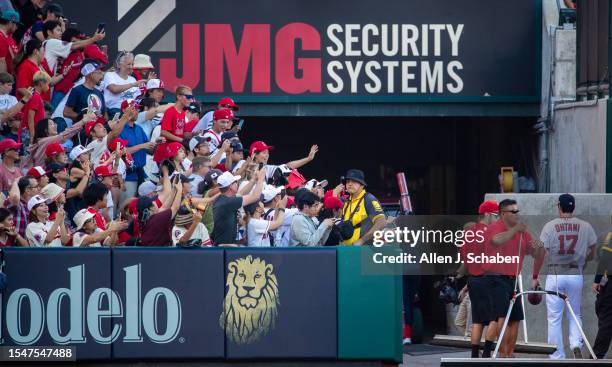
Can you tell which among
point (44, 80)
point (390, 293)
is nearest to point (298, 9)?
point (44, 80)

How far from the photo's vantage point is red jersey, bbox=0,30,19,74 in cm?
1571

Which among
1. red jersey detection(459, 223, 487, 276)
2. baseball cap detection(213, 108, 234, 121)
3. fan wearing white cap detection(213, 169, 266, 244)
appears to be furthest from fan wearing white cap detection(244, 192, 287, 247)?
baseball cap detection(213, 108, 234, 121)

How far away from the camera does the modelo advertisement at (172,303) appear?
42.8 ft

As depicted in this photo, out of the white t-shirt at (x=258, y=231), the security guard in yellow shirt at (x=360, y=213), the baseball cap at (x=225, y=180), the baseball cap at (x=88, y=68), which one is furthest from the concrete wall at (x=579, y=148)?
the baseball cap at (x=88, y=68)

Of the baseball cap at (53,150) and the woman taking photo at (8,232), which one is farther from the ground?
the baseball cap at (53,150)

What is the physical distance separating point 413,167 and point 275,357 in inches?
472

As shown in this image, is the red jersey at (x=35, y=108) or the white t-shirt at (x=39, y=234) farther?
the red jersey at (x=35, y=108)

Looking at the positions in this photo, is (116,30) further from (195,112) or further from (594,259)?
(594,259)

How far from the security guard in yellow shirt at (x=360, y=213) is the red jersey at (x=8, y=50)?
4.80 meters

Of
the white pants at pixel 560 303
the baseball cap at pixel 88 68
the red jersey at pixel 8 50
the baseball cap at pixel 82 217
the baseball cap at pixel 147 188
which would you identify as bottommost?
the white pants at pixel 560 303

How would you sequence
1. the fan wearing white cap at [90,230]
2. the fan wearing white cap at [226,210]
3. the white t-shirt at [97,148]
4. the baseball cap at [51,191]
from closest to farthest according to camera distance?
the baseball cap at [51,191] → the fan wearing white cap at [90,230] → the fan wearing white cap at [226,210] → the white t-shirt at [97,148]

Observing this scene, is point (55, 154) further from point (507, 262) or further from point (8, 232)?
point (507, 262)

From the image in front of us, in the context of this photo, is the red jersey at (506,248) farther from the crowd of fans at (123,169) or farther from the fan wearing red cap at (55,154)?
the fan wearing red cap at (55,154)

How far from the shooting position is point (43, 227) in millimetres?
12953
